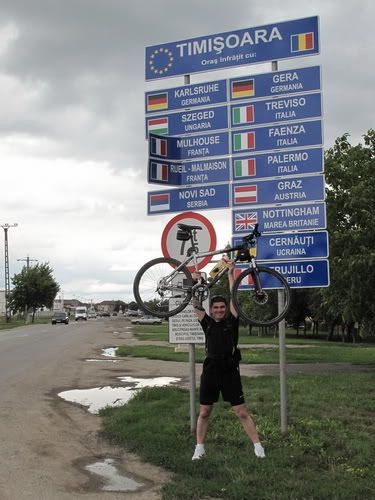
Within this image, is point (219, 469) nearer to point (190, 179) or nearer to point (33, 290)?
point (190, 179)

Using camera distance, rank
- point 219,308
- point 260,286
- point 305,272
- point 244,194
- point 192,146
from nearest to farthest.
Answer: point 219,308
point 260,286
point 305,272
point 244,194
point 192,146

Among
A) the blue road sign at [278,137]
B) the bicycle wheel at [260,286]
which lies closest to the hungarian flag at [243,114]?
the blue road sign at [278,137]

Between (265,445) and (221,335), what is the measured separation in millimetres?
1572

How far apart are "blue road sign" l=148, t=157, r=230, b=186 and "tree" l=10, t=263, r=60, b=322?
70738mm

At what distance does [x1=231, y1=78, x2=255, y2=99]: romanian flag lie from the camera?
843cm

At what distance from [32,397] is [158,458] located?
5.43 m

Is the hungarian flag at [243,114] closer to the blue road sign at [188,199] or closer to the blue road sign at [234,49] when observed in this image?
the blue road sign at [234,49]

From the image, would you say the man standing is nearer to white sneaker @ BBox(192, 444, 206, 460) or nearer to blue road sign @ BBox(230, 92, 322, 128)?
white sneaker @ BBox(192, 444, 206, 460)

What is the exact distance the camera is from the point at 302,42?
8.26 m

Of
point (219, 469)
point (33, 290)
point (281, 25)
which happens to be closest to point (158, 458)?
point (219, 469)

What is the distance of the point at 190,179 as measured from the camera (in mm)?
8508

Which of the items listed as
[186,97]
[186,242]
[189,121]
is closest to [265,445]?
[186,242]

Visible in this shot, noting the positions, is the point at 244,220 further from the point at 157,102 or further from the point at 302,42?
the point at 302,42

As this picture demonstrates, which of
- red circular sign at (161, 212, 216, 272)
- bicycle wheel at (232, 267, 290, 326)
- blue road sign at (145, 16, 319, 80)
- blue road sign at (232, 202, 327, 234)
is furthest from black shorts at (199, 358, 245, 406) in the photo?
blue road sign at (145, 16, 319, 80)
